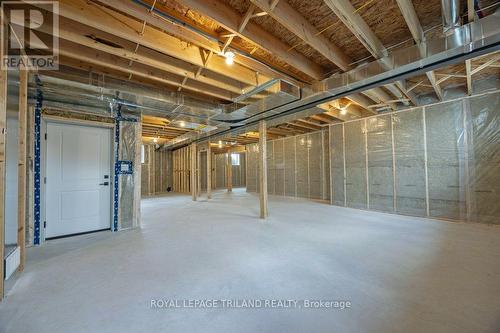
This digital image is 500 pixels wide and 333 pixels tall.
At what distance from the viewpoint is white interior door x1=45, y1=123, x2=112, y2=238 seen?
325 centimetres

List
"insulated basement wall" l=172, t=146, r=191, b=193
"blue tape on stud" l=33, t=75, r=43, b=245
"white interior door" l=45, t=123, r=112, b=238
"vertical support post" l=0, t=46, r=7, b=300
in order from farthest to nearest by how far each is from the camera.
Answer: "insulated basement wall" l=172, t=146, r=191, b=193
"white interior door" l=45, t=123, r=112, b=238
"blue tape on stud" l=33, t=75, r=43, b=245
"vertical support post" l=0, t=46, r=7, b=300

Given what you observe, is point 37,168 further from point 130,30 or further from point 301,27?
point 301,27

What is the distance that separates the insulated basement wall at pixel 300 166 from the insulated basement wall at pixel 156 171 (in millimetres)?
4918

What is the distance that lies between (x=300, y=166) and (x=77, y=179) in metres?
6.46

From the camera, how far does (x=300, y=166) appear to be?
7711 millimetres

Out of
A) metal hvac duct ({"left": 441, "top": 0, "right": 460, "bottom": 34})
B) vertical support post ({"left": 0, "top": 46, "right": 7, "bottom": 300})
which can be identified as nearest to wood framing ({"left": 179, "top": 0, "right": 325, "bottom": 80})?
metal hvac duct ({"left": 441, "top": 0, "right": 460, "bottom": 34})

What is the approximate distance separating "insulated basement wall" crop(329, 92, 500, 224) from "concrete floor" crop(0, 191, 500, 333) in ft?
2.50

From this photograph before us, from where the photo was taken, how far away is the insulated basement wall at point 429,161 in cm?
373

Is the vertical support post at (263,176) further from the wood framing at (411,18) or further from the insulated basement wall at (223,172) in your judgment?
the insulated basement wall at (223,172)

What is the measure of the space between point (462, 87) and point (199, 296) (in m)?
5.67

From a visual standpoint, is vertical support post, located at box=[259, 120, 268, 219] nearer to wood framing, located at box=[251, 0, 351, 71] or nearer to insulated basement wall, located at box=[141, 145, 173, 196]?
wood framing, located at box=[251, 0, 351, 71]

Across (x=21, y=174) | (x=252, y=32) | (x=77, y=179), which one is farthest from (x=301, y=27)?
(x=77, y=179)

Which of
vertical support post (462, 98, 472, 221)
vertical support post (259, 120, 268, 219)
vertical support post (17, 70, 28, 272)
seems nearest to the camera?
vertical support post (17, 70, 28, 272)

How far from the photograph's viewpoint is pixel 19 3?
1.78 m
